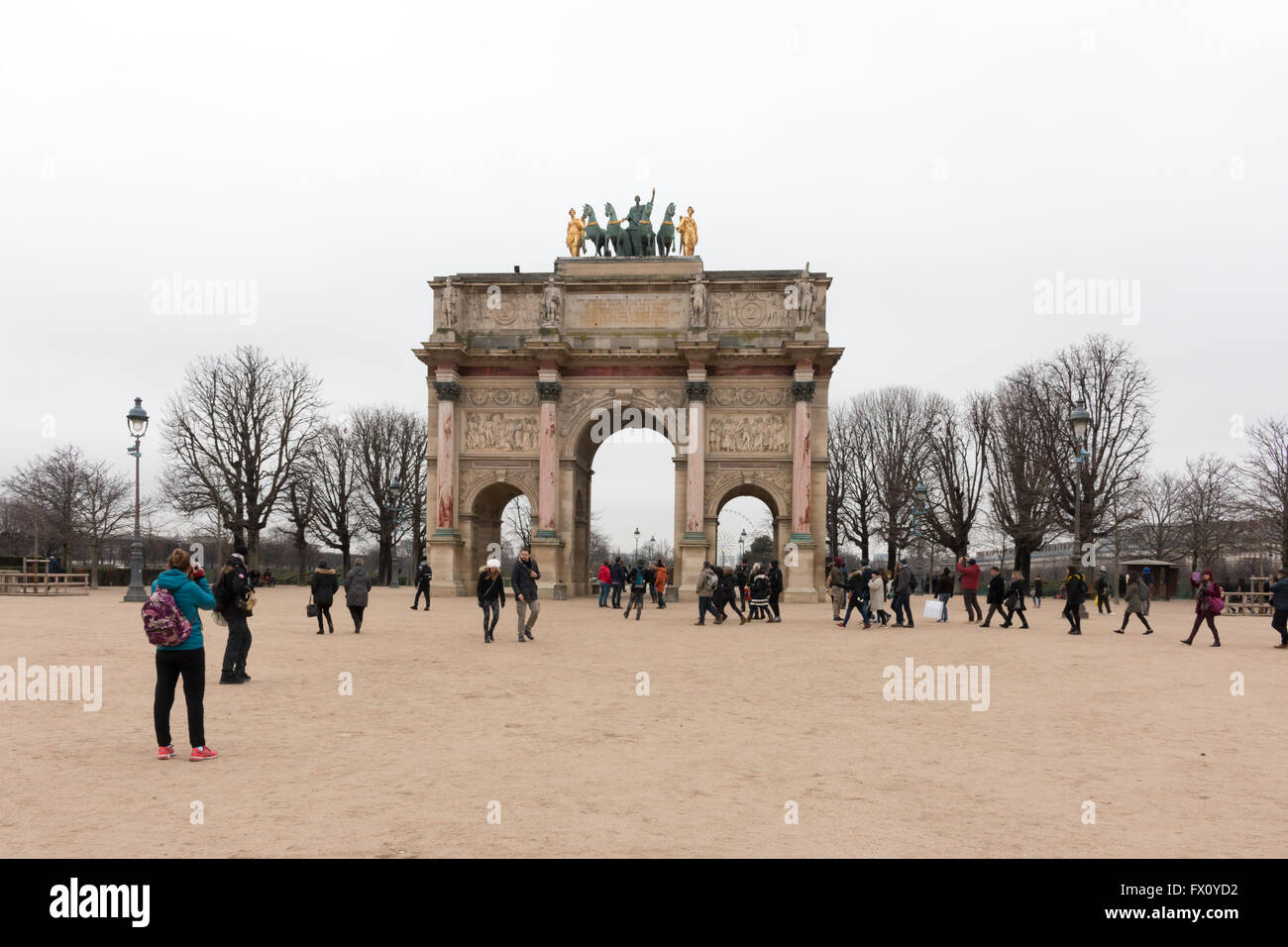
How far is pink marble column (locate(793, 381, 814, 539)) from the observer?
40281 mm

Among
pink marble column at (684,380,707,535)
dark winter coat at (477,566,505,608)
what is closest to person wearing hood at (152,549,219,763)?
dark winter coat at (477,566,505,608)

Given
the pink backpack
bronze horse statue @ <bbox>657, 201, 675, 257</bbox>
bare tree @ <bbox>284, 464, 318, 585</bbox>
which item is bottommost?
the pink backpack

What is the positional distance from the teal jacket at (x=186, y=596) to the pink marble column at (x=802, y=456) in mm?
33840

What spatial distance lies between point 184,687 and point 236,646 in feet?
15.9

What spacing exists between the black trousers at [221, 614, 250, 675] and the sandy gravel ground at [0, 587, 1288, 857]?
57 centimetres

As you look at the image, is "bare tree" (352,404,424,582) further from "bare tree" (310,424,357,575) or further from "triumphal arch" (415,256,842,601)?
"triumphal arch" (415,256,842,601)

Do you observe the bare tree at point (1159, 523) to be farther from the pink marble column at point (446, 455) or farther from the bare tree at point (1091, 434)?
the pink marble column at point (446, 455)

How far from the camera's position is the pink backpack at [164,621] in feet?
25.1

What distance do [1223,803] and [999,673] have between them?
7.65 m

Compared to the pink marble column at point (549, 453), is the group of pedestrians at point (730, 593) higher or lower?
lower

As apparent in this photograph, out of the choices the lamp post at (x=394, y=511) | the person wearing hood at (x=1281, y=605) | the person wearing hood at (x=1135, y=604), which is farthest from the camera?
the lamp post at (x=394, y=511)

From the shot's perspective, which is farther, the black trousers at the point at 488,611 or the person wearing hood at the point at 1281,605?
the person wearing hood at the point at 1281,605

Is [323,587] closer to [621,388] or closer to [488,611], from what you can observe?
[488,611]

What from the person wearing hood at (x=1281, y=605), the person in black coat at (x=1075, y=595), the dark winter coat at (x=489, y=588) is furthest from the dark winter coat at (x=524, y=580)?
the person wearing hood at (x=1281, y=605)
